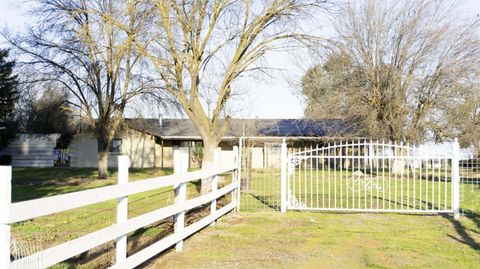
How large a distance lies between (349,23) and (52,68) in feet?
54.0

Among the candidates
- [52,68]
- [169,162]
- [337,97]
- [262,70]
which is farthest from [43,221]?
[169,162]

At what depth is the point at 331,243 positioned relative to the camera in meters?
8.14

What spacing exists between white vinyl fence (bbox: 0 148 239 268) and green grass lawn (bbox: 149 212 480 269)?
1.53 ft

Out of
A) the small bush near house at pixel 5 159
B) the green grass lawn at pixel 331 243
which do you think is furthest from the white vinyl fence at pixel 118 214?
the small bush near house at pixel 5 159

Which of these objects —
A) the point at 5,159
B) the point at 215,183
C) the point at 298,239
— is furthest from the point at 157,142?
the point at 298,239

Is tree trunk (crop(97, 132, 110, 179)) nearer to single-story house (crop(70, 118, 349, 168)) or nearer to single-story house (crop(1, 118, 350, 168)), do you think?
single-story house (crop(1, 118, 350, 168))

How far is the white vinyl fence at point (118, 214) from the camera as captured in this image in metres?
3.47

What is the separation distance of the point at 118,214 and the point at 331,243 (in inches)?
162

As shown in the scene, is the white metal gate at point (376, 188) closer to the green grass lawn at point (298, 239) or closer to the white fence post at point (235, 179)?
the green grass lawn at point (298, 239)

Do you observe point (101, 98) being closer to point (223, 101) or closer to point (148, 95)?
point (148, 95)

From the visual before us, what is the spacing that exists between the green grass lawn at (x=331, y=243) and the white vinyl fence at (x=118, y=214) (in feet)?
1.53

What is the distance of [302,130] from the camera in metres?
41.2

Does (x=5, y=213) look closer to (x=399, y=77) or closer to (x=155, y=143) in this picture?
(x=399, y=77)

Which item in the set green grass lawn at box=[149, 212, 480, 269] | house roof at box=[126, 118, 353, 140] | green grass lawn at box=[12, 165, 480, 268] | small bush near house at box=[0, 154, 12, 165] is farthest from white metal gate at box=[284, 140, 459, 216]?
small bush near house at box=[0, 154, 12, 165]
